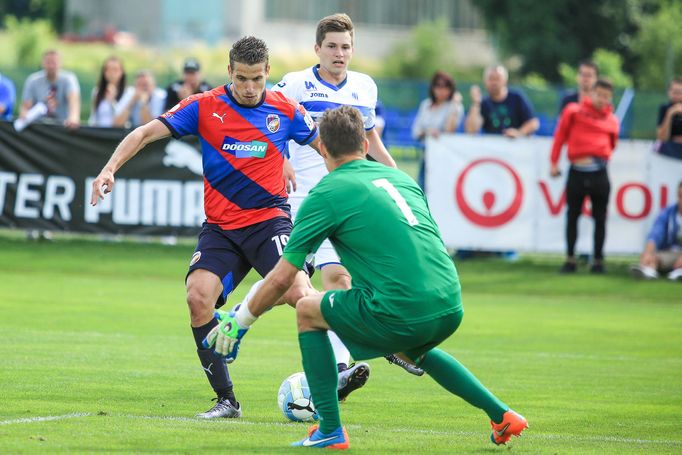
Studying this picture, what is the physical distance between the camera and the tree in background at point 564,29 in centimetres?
6969

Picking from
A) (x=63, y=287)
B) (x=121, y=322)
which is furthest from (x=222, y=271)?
(x=63, y=287)

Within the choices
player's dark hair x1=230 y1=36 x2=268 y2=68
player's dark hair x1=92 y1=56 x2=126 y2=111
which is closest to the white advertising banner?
player's dark hair x1=92 y1=56 x2=126 y2=111

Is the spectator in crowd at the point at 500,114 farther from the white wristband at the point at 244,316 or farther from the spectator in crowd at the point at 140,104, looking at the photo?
the white wristband at the point at 244,316

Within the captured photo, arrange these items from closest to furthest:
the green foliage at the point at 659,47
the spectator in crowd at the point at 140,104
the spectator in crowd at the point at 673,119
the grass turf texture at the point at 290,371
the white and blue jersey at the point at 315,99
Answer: the grass turf texture at the point at 290,371, the white and blue jersey at the point at 315,99, the spectator in crowd at the point at 673,119, the spectator in crowd at the point at 140,104, the green foliage at the point at 659,47

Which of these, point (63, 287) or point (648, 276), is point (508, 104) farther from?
point (63, 287)

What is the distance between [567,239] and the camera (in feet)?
61.4

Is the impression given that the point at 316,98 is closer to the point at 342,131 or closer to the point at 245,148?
the point at 245,148

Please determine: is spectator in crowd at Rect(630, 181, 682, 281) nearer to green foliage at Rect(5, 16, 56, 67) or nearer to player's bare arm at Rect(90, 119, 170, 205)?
player's bare arm at Rect(90, 119, 170, 205)

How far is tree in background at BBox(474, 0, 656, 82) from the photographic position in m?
69.7

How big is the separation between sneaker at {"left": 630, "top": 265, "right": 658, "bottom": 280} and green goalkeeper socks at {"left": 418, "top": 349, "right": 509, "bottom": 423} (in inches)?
470

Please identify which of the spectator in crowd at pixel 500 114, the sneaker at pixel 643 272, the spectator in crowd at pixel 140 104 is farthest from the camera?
the spectator in crowd at pixel 140 104

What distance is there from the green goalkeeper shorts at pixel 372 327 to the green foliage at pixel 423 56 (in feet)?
232

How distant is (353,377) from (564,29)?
64.1 m

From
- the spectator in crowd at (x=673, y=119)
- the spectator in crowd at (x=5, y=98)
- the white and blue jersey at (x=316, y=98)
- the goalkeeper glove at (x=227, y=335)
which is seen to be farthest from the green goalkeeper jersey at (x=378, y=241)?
the spectator in crowd at (x=5, y=98)
